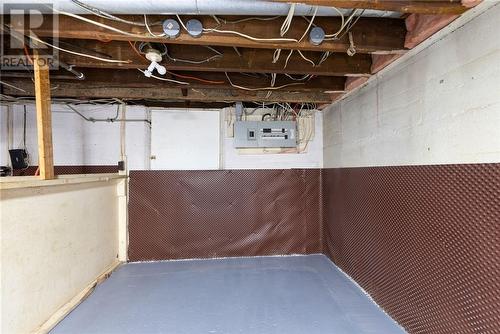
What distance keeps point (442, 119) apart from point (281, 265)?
2.08 meters

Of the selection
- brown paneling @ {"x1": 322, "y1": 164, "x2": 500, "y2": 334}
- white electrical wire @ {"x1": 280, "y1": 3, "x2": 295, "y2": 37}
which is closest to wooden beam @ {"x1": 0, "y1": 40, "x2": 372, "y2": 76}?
white electrical wire @ {"x1": 280, "y1": 3, "x2": 295, "y2": 37}

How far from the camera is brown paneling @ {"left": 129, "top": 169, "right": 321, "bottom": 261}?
Result: 3109 millimetres

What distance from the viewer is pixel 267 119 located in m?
3.34

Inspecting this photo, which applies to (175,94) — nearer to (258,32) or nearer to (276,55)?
(276,55)

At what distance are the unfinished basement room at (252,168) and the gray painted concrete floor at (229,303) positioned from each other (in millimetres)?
20

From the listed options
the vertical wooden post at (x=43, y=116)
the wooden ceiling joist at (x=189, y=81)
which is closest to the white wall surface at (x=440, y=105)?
the wooden ceiling joist at (x=189, y=81)

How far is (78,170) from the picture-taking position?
10.1ft

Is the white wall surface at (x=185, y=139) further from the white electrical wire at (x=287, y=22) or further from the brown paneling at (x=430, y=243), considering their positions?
the white electrical wire at (x=287, y=22)

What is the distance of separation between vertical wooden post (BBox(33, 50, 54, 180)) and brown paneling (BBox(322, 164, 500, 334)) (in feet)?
7.89

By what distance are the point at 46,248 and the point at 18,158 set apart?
5.46 feet

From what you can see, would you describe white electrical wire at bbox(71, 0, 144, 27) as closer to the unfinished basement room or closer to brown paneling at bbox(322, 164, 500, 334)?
the unfinished basement room

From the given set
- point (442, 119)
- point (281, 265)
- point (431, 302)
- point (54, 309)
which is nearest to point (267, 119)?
point (281, 265)

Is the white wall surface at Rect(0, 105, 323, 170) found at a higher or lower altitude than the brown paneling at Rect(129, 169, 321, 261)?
higher

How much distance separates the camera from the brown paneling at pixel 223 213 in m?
3.11
